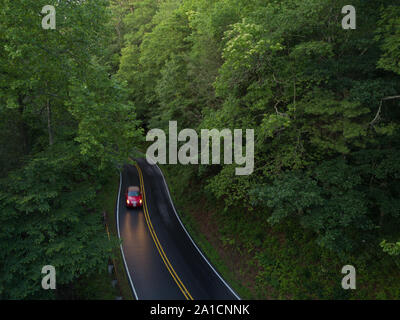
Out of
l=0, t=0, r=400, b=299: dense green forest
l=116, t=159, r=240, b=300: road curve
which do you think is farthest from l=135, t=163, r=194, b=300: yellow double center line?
l=0, t=0, r=400, b=299: dense green forest

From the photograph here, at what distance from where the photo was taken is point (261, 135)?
42.2 feet

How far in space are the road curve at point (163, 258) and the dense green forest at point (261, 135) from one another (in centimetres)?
211

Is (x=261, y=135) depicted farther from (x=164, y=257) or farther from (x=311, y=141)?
(x=164, y=257)

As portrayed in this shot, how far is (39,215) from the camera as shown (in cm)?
1052

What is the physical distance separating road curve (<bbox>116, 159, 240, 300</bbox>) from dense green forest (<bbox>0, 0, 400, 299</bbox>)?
6.94 feet

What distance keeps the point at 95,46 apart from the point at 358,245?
1605 centimetres

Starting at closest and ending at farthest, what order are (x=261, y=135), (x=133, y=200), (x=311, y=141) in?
(x=311, y=141), (x=261, y=135), (x=133, y=200)

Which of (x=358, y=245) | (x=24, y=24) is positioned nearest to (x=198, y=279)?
(x=358, y=245)

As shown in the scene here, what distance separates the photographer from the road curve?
14320 millimetres

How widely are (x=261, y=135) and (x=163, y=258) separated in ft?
32.4

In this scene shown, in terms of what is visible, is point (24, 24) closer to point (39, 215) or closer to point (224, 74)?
point (39, 215)

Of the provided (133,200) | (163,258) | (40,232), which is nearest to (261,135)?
(163,258)

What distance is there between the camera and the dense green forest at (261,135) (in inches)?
397

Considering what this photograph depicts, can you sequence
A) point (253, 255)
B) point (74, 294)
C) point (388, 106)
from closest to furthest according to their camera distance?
point (388, 106) → point (74, 294) → point (253, 255)
